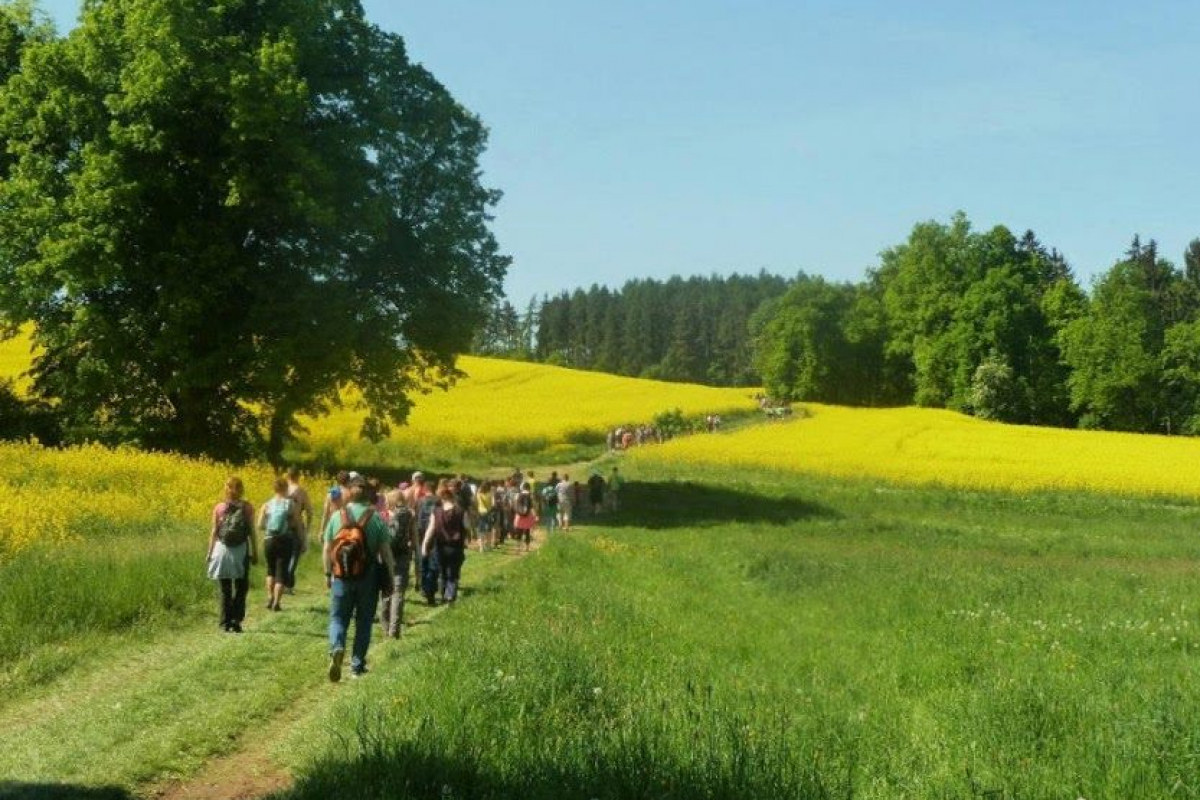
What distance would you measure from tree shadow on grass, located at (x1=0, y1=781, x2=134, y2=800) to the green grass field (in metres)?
0.05

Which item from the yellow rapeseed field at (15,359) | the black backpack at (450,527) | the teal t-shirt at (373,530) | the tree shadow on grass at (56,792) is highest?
the yellow rapeseed field at (15,359)

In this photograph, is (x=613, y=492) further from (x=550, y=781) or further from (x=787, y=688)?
(x=550, y=781)

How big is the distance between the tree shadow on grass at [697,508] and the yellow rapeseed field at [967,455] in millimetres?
6694

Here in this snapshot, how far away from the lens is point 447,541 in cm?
1488

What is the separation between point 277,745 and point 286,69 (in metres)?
22.3

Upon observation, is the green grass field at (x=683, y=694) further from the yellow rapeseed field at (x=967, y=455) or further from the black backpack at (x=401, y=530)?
the yellow rapeseed field at (x=967, y=455)

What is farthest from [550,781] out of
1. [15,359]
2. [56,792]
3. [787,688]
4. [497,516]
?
[15,359]

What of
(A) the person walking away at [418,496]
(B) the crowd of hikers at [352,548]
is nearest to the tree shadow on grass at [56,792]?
(B) the crowd of hikers at [352,548]

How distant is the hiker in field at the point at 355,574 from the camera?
10039 millimetres

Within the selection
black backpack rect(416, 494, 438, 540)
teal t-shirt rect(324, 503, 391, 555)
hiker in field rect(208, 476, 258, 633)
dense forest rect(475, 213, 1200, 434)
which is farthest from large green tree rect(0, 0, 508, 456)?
dense forest rect(475, 213, 1200, 434)

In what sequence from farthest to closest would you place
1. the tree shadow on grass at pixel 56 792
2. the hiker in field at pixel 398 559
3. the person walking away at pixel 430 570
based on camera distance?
1. the person walking away at pixel 430 570
2. the hiker in field at pixel 398 559
3. the tree shadow on grass at pixel 56 792

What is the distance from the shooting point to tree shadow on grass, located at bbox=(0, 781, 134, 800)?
6512mm

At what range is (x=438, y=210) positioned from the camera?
31.5 m

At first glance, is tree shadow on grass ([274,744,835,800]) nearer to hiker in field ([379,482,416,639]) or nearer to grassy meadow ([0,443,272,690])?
grassy meadow ([0,443,272,690])
